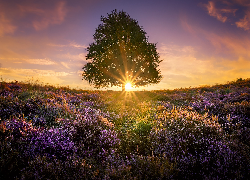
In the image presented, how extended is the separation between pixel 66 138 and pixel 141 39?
52.0ft

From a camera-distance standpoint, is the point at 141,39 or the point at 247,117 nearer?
the point at 247,117

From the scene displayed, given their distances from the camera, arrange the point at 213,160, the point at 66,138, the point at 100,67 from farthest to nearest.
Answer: the point at 100,67, the point at 66,138, the point at 213,160

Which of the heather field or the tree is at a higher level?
the tree

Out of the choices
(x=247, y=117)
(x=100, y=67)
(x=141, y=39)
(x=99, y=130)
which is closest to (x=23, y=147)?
(x=99, y=130)

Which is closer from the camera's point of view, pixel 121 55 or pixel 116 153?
pixel 116 153

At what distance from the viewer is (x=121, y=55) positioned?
690 inches

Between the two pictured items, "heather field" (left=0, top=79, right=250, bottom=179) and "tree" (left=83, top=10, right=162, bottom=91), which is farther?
"tree" (left=83, top=10, right=162, bottom=91)

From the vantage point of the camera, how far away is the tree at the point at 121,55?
57.2ft

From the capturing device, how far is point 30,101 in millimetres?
6945

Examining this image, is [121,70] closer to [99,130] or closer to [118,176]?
[99,130]

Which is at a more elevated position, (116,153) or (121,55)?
(121,55)

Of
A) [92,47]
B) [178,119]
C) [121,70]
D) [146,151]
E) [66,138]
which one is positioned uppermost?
[92,47]

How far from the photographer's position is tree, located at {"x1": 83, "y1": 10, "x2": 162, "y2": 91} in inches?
687

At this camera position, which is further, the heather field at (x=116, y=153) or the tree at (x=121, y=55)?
the tree at (x=121, y=55)
